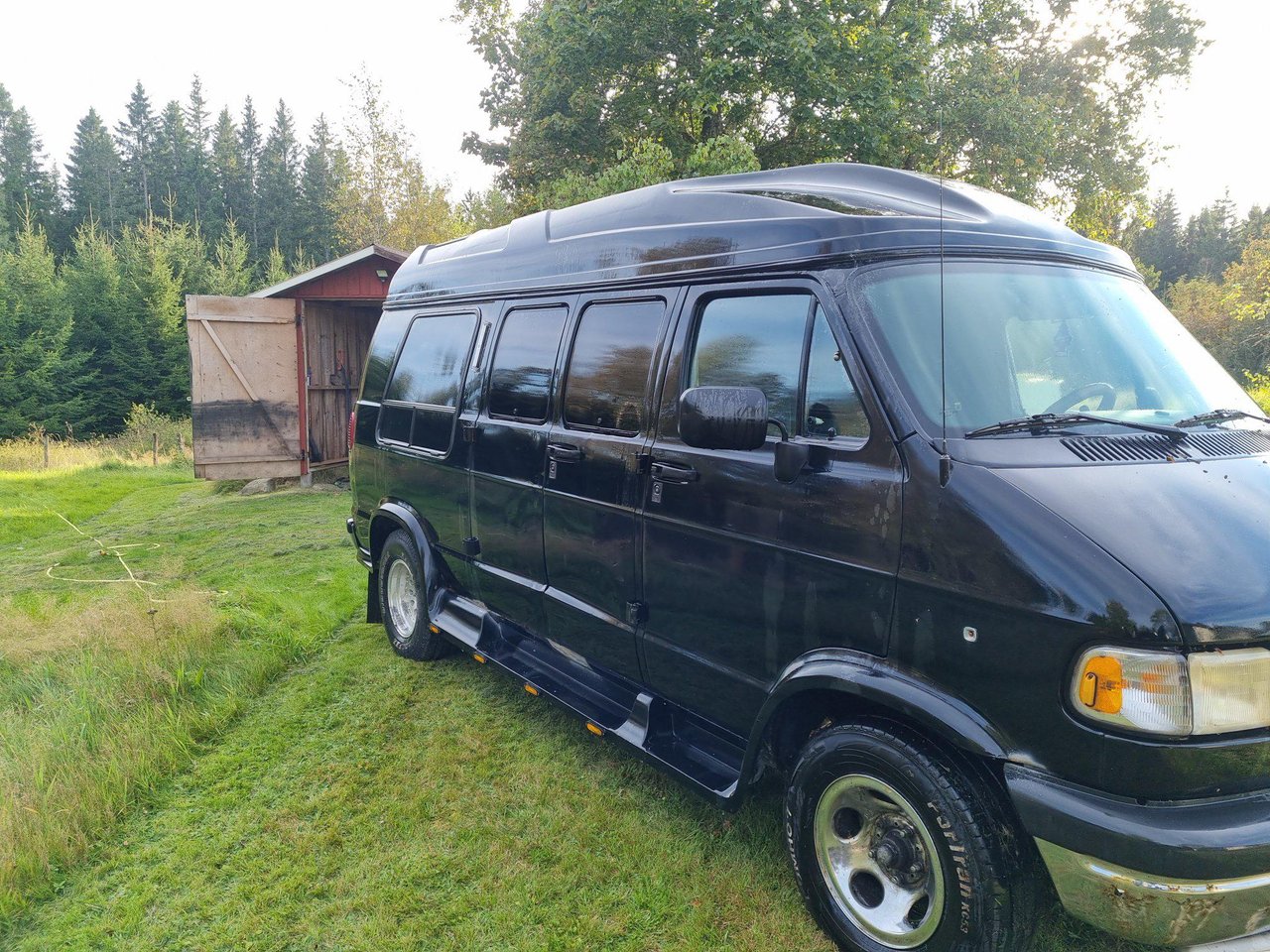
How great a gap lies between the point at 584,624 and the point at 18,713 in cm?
381

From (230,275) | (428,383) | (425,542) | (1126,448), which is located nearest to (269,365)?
(428,383)

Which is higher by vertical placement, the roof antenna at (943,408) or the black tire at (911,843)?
the roof antenna at (943,408)

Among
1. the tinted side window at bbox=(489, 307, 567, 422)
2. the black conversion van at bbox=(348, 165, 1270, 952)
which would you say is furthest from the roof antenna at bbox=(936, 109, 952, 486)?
the tinted side window at bbox=(489, 307, 567, 422)

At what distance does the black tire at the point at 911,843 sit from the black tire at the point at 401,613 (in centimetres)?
328

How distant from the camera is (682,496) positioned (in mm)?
3357

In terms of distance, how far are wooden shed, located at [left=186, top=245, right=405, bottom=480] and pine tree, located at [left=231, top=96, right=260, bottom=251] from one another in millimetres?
54208

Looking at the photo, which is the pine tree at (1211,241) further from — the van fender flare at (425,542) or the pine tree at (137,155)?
the pine tree at (137,155)

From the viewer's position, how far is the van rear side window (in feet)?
16.9

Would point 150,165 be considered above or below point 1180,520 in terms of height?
above

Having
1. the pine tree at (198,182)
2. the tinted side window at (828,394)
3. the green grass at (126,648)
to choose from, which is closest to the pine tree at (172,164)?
the pine tree at (198,182)

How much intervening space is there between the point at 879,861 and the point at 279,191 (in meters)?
70.3

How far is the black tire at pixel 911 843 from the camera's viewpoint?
2.39 metres

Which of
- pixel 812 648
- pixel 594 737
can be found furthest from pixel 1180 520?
pixel 594 737

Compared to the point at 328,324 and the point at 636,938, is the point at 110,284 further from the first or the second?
the point at 636,938
